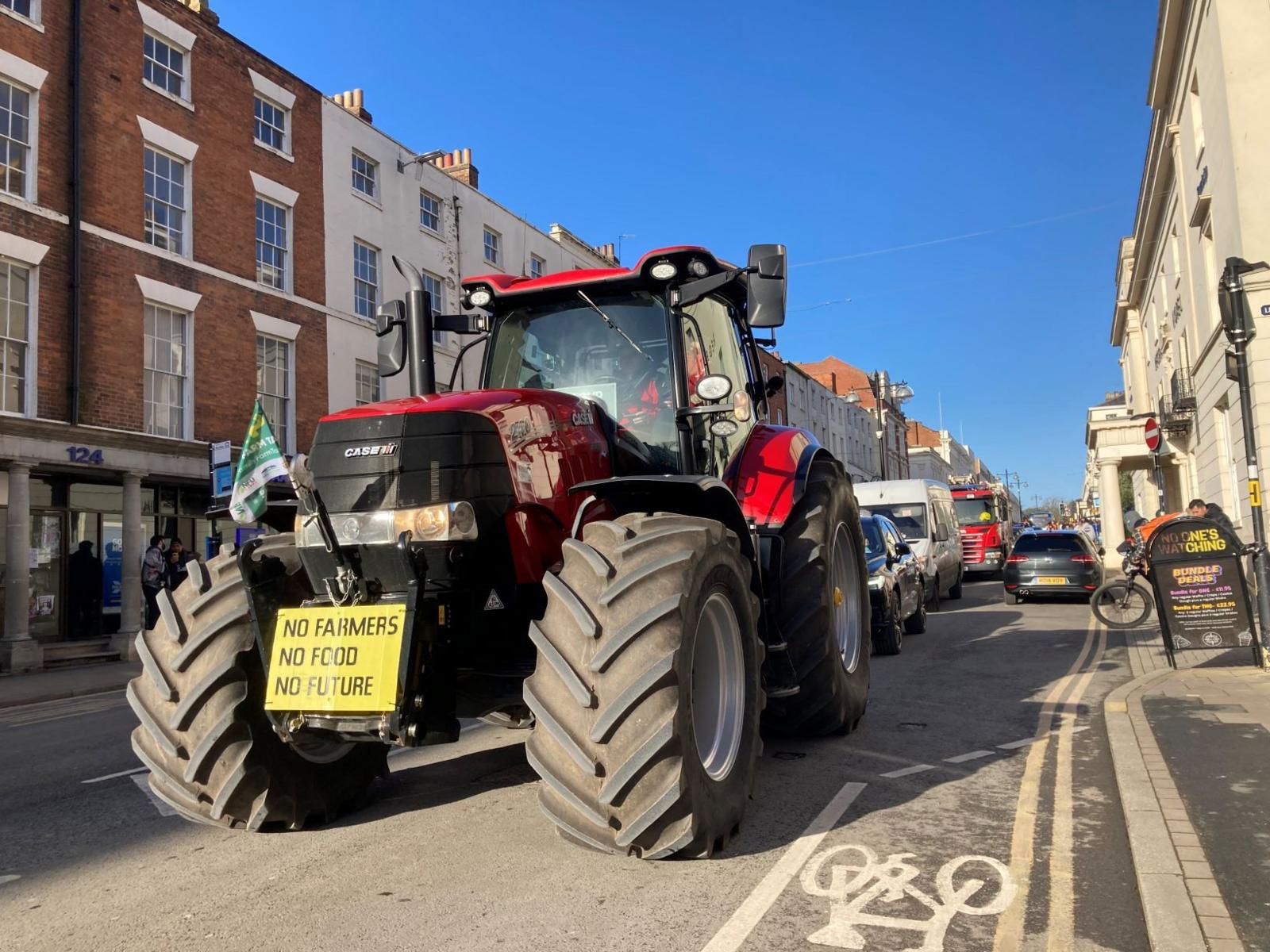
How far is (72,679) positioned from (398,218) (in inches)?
577

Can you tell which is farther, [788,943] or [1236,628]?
[1236,628]

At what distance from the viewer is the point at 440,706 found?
3.90 metres

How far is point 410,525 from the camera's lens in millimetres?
3795

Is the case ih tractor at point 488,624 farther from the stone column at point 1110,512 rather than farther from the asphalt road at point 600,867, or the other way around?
the stone column at point 1110,512

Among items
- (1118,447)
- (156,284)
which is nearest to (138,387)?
(156,284)

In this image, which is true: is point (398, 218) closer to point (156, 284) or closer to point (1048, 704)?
point (156, 284)

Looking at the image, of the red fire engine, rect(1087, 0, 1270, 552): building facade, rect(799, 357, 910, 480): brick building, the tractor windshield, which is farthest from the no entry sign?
rect(799, 357, 910, 480): brick building

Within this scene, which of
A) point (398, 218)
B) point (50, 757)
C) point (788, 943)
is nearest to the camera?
point (788, 943)

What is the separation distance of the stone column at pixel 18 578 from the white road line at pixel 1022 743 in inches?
565

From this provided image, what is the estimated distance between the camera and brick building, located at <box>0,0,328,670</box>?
15.1m

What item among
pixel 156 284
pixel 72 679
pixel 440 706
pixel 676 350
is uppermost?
pixel 156 284

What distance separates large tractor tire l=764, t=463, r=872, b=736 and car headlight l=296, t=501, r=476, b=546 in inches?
87.0

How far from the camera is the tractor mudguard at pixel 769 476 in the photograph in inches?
220

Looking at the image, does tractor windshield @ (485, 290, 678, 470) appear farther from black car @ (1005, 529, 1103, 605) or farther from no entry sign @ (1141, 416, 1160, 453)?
no entry sign @ (1141, 416, 1160, 453)
